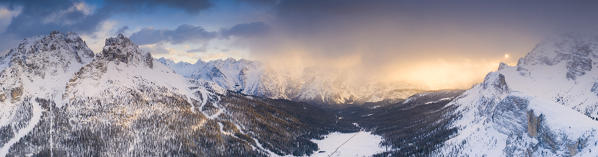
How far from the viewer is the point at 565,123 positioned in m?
174

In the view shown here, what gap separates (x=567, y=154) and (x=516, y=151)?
34.8 metres

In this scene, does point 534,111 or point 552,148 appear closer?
point 552,148

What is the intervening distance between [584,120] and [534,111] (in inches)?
870

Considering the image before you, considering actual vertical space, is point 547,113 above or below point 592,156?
above

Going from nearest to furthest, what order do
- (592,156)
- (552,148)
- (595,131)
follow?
(592,156) < (595,131) < (552,148)

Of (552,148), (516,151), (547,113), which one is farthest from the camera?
(516,151)

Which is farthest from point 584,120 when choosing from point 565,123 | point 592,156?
point 592,156

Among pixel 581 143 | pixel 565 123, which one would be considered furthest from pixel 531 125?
pixel 581 143

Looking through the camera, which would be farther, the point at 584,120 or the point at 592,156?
the point at 584,120

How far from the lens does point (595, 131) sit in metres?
160

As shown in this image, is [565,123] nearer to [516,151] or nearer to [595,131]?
[595,131]

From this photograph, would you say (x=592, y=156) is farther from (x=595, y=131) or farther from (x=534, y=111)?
(x=534, y=111)

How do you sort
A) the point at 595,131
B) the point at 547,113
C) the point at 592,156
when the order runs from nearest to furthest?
the point at 592,156, the point at 595,131, the point at 547,113

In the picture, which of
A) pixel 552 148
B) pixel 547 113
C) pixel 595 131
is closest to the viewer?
pixel 595 131
